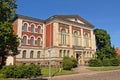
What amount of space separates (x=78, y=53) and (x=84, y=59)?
360 centimetres

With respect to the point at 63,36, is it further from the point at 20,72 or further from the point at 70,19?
the point at 20,72

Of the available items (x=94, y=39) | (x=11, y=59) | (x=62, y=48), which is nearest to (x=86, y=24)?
(x=94, y=39)

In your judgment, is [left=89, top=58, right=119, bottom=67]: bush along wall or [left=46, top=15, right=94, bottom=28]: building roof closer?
[left=89, top=58, right=119, bottom=67]: bush along wall

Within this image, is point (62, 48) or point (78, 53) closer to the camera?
point (62, 48)

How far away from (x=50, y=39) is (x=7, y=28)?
2413 centimetres

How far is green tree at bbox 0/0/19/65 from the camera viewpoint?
84.9 ft

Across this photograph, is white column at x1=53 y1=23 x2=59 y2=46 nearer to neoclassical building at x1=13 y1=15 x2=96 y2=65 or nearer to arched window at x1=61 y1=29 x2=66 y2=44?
neoclassical building at x1=13 y1=15 x2=96 y2=65

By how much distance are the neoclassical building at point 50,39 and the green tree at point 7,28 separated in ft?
53.1

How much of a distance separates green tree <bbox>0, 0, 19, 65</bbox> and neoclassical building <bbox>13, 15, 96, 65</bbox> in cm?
1619

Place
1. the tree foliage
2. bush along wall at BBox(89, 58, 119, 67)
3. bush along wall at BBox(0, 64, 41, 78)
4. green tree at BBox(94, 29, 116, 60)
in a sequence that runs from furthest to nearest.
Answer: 1. green tree at BBox(94, 29, 116, 60)
2. bush along wall at BBox(89, 58, 119, 67)
3. the tree foliage
4. bush along wall at BBox(0, 64, 41, 78)

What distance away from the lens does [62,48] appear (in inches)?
1954

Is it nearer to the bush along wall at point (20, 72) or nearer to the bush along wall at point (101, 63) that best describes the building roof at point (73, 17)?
the bush along wall at point (101, 63)

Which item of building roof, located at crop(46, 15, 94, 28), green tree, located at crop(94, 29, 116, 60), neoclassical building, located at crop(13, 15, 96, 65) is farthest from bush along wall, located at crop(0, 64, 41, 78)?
green tree, located at crop(94, 29, 116, 60)

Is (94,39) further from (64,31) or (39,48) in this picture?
(39,48)
